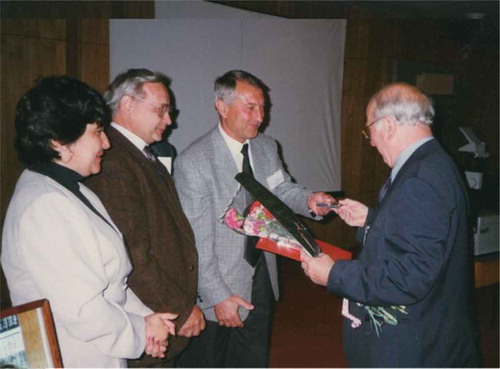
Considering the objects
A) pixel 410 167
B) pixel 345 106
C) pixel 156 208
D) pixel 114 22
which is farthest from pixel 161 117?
pixel 345 106

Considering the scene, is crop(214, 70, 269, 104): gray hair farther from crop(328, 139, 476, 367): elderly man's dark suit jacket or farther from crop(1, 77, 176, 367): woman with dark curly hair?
crop(328, 139, 476, 367): elderly man's dark suit jacket

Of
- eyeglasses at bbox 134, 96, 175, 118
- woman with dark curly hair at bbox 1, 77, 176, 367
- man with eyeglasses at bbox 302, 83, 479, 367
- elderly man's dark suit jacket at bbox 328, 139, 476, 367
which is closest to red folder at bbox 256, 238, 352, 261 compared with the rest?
man with eyeglasses at bbox 302, 83, 479, 367

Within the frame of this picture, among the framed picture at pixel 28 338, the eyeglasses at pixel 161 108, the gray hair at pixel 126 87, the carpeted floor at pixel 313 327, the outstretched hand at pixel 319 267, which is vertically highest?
the gray hair at pixel 126 87

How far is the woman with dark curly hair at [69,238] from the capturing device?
1230 millimetres

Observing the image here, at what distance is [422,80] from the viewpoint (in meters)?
6.29

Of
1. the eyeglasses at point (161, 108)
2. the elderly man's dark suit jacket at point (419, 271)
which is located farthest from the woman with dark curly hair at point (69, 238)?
the elderly man's dark suit jacket at point (419, 271)

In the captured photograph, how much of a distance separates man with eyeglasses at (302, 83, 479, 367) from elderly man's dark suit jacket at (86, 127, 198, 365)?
0.54 meters

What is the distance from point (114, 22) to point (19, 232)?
2.85 meters

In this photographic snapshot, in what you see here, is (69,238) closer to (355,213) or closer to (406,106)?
(406,106)

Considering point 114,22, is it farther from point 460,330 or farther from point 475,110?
point 475,110

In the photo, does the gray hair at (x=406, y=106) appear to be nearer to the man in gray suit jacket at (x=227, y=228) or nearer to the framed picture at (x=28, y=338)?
the man in gray suit jacket at (x=227, y=228)

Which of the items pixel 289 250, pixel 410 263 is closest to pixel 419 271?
pixel 410 263

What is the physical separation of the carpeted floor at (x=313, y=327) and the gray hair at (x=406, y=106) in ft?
7.03

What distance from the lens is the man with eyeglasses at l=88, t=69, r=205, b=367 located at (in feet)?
5.53
